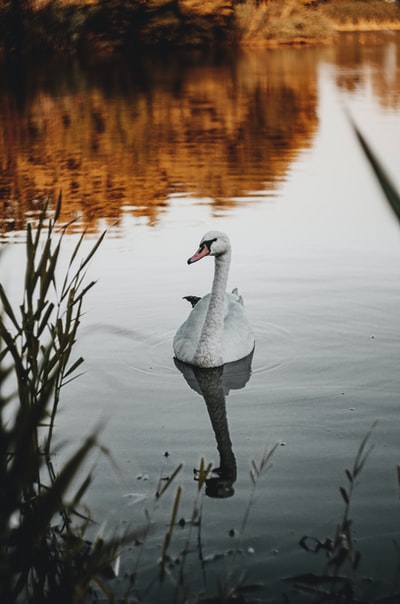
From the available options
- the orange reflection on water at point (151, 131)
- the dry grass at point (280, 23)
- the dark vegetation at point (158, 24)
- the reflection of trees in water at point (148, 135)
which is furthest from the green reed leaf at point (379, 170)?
the dry grass at point (280, 23)

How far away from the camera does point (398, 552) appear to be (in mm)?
4102

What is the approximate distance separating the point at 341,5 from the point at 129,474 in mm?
61502

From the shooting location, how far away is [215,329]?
6867mm

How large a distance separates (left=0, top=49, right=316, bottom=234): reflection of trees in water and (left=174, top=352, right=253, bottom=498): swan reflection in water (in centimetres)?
568

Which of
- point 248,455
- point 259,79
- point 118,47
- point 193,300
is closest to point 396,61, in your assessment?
point 259,79

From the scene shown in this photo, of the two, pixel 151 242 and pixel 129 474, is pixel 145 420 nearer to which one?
pixel 129 474

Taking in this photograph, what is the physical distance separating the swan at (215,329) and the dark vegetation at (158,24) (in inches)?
1405

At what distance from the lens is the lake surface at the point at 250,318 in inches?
175

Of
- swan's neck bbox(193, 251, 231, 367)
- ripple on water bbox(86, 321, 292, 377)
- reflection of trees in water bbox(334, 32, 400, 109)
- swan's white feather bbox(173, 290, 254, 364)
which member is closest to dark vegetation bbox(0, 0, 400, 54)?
reflection of trees in water bbox(334, 32, 400, 109)

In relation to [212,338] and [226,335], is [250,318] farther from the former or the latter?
[212,338]

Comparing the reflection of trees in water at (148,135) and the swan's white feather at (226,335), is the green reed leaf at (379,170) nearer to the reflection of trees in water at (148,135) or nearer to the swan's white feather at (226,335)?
the swan's white feather at (226,335)

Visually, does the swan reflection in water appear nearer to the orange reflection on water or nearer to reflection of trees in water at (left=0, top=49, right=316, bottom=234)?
the orange reflection on water

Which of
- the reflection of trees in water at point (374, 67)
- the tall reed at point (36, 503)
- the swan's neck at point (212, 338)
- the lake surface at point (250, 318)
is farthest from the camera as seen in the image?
the reflection of trees in water at point (374, 67)

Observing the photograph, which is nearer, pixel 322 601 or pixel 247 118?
pixel 322 601
